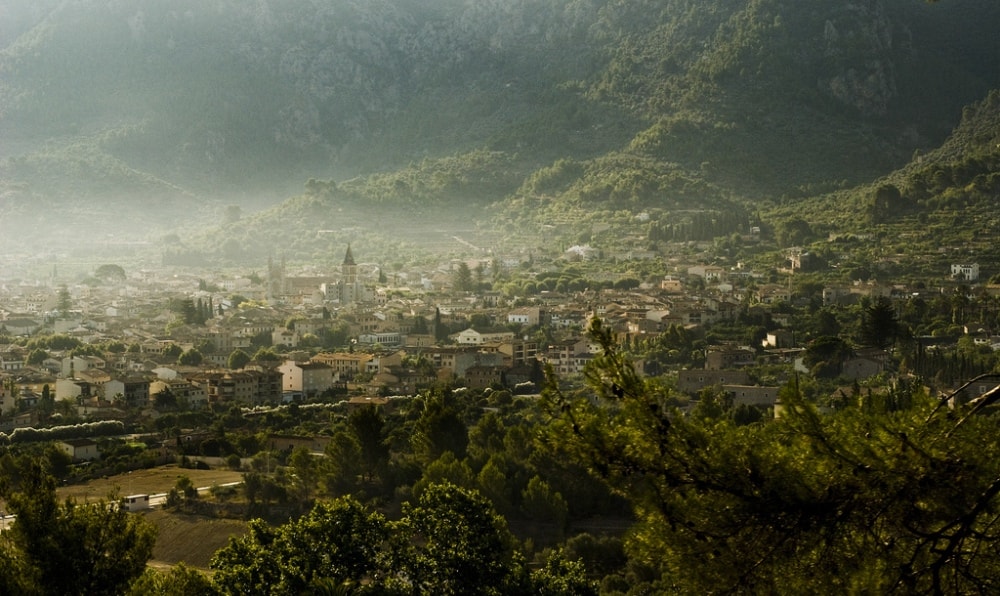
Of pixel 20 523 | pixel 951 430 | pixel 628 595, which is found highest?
pixel 951 430

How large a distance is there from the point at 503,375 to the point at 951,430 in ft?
102

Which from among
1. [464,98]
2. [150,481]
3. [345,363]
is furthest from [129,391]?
[464,98]

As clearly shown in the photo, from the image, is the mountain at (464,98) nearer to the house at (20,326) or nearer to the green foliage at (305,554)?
the house at (20,326)

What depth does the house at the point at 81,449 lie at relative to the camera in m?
27.1

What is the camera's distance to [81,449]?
89.9 feet

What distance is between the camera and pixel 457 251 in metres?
76.5

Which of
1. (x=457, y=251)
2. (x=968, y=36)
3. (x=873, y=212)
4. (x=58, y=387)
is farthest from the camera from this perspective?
(x=968, y=36)

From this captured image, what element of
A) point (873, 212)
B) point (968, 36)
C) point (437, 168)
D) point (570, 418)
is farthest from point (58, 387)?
point (968, 36)

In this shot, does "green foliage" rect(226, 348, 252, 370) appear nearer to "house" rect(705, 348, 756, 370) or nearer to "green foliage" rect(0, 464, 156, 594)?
"house" rect(705, 348, 756, 370)

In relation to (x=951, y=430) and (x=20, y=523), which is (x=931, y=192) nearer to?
(x=20, y=523)

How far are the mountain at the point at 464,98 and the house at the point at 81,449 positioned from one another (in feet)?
176

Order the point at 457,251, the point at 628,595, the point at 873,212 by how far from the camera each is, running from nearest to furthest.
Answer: the point at 628,595
the point at 873,212
the point at 457,251

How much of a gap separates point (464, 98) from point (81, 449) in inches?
3562

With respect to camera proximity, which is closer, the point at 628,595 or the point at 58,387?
the point at 628,595
